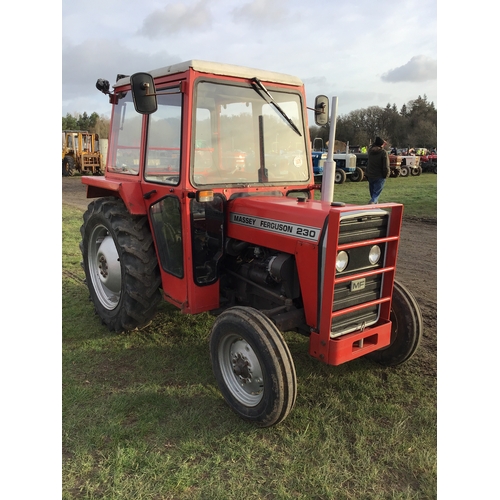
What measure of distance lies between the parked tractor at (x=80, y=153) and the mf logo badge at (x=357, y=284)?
20713mm

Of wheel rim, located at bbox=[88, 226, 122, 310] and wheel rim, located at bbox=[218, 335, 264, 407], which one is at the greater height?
wheel rim, located at bbox=[88, 226, 122, 310]

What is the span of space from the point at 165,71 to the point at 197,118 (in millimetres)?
506

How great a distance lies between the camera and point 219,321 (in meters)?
3.03

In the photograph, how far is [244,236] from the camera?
136 inches

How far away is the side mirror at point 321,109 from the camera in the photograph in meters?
3.83

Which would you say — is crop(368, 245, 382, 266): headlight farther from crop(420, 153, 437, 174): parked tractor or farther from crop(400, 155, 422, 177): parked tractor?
crop(420, 153, 437, 174): parked tractor

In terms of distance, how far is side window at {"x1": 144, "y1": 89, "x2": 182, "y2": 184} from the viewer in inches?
133

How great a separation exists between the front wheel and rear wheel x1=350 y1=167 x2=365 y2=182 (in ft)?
61.2

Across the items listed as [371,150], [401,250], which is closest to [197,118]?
[401,250]

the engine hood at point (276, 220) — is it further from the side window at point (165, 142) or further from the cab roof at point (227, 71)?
the cab roof at point (227, 71)

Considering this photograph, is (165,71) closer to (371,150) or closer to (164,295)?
(164,295)

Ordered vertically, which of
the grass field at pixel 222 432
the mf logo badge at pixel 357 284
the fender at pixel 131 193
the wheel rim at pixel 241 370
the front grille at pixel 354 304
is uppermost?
the fender at pixel 131 193

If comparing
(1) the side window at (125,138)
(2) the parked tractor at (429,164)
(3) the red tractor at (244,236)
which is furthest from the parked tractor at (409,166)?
(1) the side window at (125,138)

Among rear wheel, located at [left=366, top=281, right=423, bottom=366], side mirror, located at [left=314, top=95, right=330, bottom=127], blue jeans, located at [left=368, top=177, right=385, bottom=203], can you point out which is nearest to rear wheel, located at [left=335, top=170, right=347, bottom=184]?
blue jeans, located at [left=368, top=177, right=385, bottom=203]
